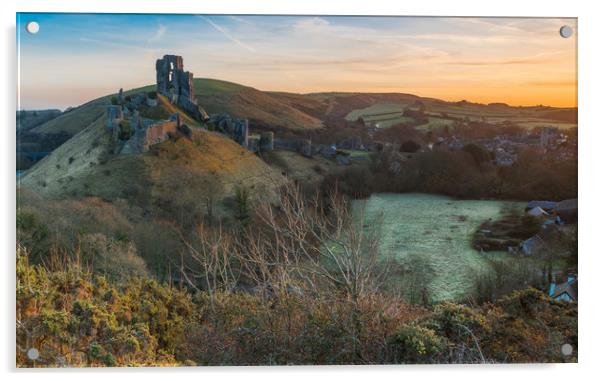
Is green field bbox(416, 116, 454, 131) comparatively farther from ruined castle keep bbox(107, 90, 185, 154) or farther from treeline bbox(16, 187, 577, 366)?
ruined castle keep bbox(107, 90, 185, 154)

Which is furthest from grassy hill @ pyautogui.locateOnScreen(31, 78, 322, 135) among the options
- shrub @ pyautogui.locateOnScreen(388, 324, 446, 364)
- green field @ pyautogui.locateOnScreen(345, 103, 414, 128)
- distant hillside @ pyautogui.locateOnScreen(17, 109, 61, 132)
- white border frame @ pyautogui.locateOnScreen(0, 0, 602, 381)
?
shrub @ pyautogui.locateOnScreen(388, 324, 446, 364)

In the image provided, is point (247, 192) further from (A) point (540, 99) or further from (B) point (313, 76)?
(A) point (540, 99)

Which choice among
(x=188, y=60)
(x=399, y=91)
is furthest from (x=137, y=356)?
(x=399, y=91)

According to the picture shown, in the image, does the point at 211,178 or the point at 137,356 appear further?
the point at 211,178

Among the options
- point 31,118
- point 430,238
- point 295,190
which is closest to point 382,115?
point 295,190

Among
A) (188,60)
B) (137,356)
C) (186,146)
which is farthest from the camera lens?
(186,146)
